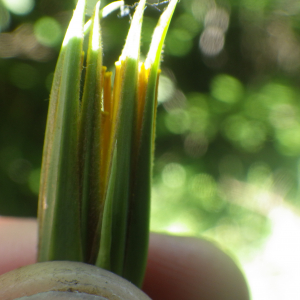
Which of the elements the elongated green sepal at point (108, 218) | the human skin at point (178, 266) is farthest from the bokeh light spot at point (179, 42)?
the elongated green sepal at point (108, 218)

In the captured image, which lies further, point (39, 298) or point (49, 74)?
point (49, 74)

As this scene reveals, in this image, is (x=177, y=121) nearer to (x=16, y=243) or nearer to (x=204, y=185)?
(x=204, y=185)

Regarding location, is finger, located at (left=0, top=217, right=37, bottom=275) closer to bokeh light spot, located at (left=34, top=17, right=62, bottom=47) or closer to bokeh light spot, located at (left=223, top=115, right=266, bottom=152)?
bokeh light spot, located at (left=34, top=17, right=62, bottom=47)

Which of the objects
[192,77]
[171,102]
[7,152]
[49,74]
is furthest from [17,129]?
→ [192,77]

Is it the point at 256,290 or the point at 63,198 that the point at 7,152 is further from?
the point at 256,290

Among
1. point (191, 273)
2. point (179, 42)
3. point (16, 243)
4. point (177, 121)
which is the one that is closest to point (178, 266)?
point (191, 273)

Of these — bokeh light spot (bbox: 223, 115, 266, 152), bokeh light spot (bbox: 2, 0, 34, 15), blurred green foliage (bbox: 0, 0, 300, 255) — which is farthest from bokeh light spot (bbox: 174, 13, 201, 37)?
bokeh light spot (bbox: 2, 0, 34, 15)
